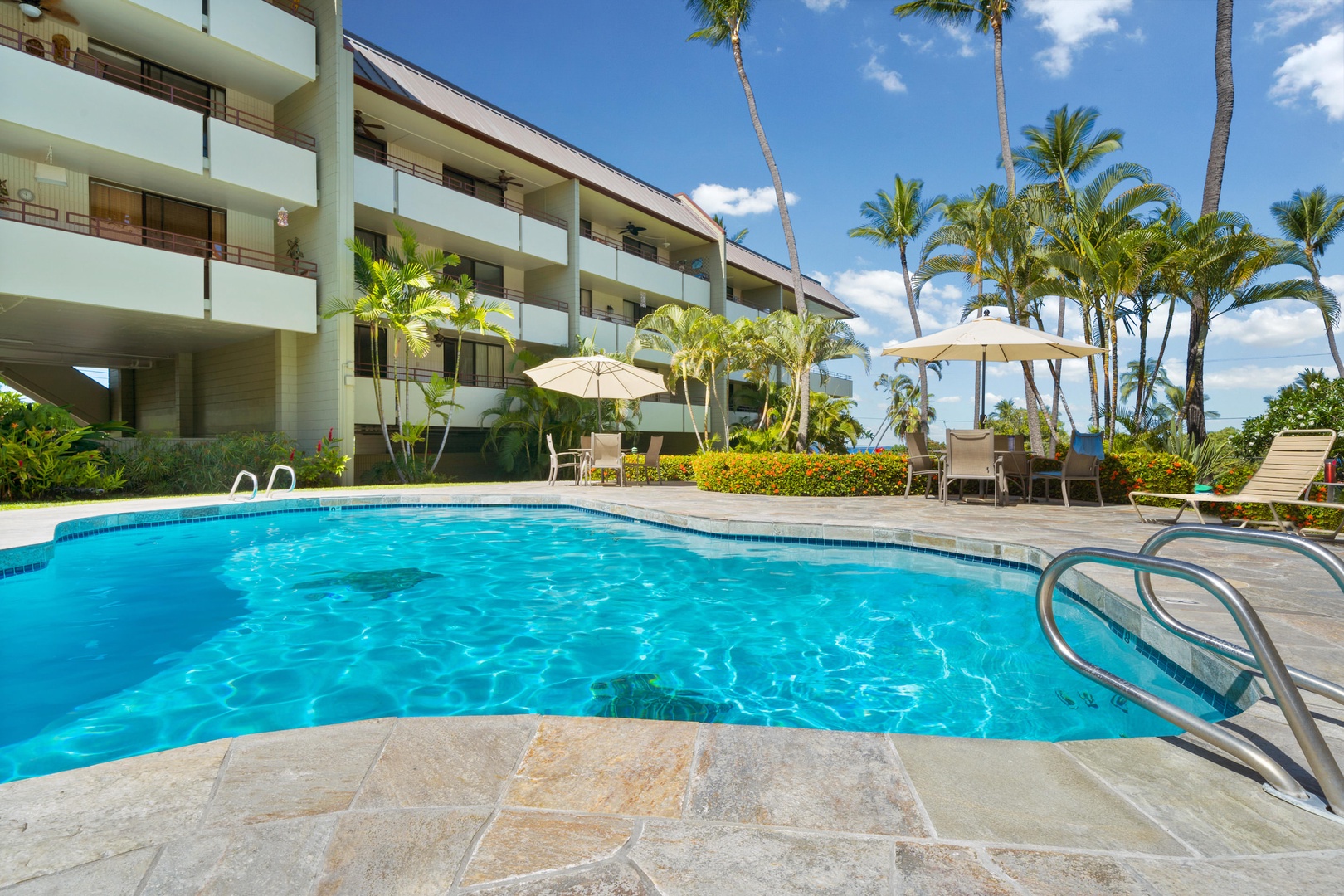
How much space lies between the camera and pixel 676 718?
10.7 feet

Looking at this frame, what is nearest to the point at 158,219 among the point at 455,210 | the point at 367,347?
the point at 367,347

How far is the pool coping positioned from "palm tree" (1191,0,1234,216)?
365 inches

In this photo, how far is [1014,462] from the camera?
10.1 meters

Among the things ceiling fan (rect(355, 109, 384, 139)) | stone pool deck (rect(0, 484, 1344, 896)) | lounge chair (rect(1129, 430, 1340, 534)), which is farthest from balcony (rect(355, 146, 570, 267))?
stone pool deck (rect(0, 484, 1344, 896))

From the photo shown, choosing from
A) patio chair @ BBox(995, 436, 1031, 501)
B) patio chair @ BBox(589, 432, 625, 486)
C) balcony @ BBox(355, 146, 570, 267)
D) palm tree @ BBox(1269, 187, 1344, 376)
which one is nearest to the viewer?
patio chair @ BBox(995, 436, 1031, 501)

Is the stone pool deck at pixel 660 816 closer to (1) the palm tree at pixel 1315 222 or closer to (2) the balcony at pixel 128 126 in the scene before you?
(2) the balcony at pixel 128 126

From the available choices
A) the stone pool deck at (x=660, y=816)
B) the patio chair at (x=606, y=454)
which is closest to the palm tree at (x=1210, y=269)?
the patio chair at (x=606, y=454)

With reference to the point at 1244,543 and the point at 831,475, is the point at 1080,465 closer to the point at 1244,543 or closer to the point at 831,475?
the point at 831,475

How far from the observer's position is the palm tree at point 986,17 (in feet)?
55.8

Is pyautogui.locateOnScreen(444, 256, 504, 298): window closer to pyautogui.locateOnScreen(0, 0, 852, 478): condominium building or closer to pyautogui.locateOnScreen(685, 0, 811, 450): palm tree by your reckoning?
pyautogui.locateOnScreen(0, 0, 852, 478): condominium building

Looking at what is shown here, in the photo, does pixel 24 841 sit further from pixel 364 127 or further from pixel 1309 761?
pixel 364 127

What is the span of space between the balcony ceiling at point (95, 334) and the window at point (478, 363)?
4613mm

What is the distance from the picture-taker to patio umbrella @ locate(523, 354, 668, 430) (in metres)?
14.0

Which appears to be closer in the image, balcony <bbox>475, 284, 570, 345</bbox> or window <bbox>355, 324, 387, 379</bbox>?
window <bbox>355, 324, 387, 379</bbox>
